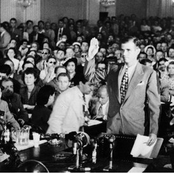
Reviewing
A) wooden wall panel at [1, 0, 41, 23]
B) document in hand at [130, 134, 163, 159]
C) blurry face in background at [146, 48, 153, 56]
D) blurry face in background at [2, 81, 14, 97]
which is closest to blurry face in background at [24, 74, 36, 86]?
blurry face in background at [2, 81, 14, 97]

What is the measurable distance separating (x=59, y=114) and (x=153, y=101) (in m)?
0.80

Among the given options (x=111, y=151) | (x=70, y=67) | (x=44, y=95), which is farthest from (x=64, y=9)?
(x=111, y=151)

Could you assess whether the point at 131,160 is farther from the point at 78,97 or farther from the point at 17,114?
the point at 17,114

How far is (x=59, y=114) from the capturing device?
378cm

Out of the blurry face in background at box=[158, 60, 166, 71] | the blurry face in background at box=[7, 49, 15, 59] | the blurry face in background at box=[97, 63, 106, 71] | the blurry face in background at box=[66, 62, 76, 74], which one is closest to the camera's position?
the blurry face in background at box=[66, 62, 76, 74]

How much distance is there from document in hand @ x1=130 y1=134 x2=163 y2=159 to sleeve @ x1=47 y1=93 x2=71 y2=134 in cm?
93

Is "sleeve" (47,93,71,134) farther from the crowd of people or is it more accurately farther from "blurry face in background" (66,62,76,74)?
"blurry face in background" (66,62,76,74)

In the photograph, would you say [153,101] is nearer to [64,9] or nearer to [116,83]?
[116,83]

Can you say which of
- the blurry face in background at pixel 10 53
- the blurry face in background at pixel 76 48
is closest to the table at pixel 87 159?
the blurry face in background at pixel 10 53

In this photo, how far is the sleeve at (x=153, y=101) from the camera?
3.48 m

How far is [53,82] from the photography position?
21.5 ft

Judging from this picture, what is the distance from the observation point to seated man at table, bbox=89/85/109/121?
5.37 meters


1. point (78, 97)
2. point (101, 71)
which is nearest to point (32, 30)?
point (101, 71)

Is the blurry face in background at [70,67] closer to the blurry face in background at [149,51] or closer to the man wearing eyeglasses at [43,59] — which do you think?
the man wearing eyeglasses at [43,59]
